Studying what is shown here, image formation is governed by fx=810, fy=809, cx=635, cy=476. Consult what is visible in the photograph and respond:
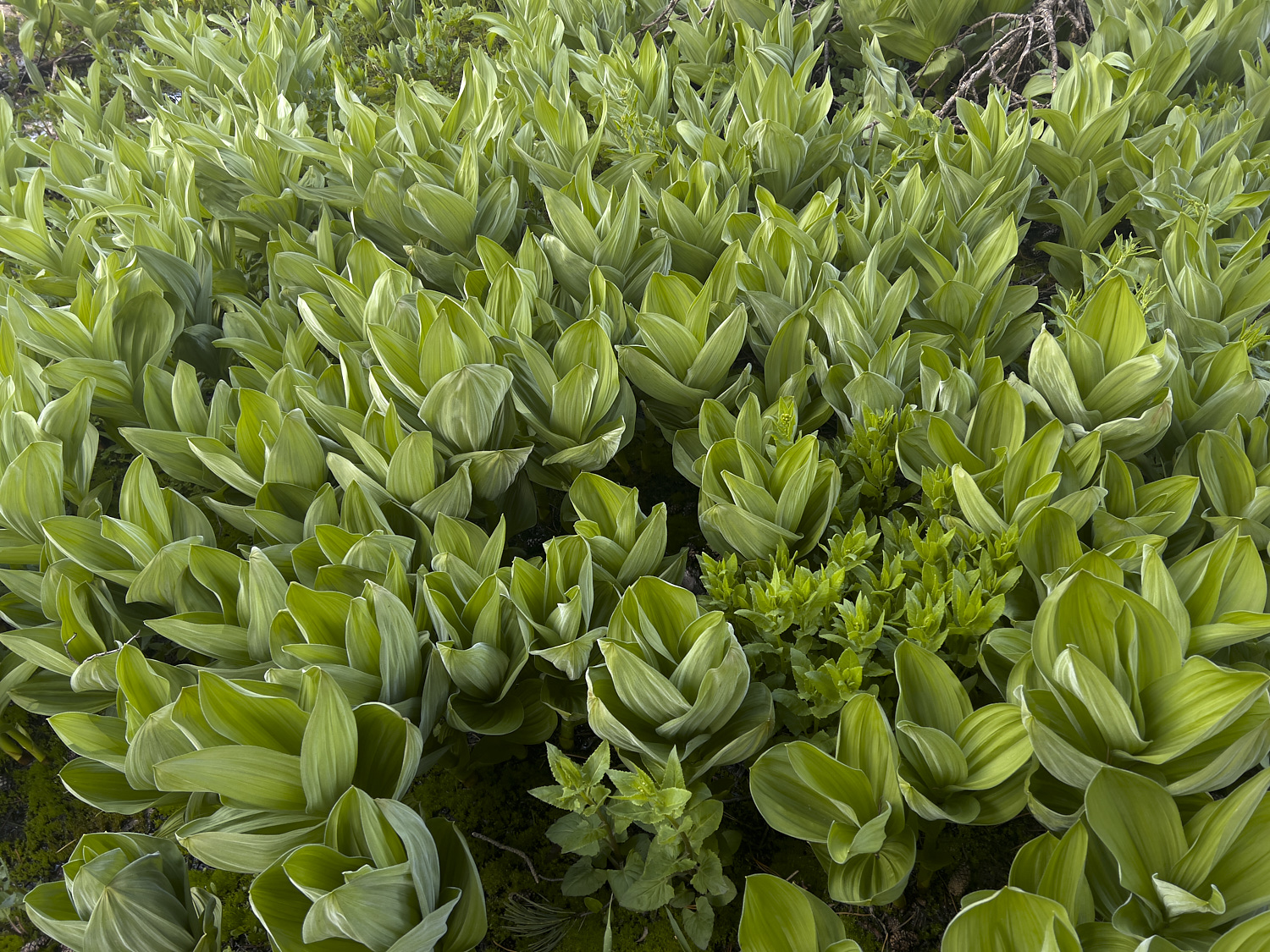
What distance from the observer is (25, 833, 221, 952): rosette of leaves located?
1.32m

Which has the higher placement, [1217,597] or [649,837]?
[1217,597]

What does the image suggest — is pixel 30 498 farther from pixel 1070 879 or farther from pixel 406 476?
pixel 1070 879

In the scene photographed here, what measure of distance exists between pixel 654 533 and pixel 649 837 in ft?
1.94

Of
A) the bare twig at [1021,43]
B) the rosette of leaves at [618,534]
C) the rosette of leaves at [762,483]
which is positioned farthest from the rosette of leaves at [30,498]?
the bare twig at [1021,43]

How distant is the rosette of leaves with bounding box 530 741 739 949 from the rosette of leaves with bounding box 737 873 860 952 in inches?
7.1

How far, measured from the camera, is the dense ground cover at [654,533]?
1269mm

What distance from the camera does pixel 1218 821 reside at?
1120mm

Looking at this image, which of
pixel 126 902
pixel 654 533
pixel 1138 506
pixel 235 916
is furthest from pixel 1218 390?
pixel 235 916

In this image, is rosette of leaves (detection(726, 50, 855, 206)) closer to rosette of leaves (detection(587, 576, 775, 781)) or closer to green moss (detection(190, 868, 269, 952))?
rosette of leaves (detection(587, 576, 775, 781))

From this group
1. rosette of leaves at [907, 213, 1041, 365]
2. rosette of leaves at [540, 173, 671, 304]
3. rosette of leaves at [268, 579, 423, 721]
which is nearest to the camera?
rosette of leaves at [268, 579, 423, 721]

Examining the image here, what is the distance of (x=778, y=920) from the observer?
3.91ft

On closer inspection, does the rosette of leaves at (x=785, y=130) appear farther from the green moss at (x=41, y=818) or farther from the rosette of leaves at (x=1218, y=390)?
the green moss at (x=41, y=818)

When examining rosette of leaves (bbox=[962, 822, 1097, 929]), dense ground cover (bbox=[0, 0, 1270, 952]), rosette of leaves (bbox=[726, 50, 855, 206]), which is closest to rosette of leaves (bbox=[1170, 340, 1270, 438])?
dense ground cover (bbox=[0, 0, 1270, 952])

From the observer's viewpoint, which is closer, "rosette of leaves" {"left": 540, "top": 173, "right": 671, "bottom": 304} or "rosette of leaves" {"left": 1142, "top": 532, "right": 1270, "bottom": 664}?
"rosette of leaves" {"left": 1142, "top": 532, "right": 1270, "bottom": 664}
